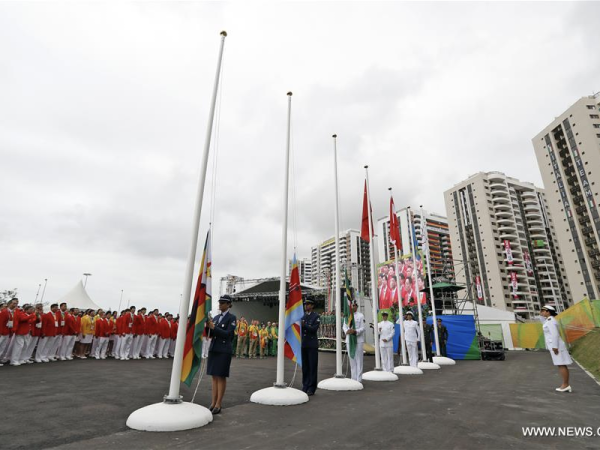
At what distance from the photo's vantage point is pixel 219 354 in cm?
531

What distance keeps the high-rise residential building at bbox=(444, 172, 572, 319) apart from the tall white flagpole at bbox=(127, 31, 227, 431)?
253ft

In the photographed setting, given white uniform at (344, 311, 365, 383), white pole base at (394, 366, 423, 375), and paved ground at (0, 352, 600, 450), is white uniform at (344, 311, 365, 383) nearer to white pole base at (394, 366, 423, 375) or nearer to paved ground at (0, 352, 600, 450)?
paved ground at (0, 352, 600, 450)

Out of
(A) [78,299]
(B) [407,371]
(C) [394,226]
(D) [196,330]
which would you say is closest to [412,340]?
(B) [407,371]

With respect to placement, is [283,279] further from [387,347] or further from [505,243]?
[505,243]

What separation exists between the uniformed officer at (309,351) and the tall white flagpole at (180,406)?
313 centimetres

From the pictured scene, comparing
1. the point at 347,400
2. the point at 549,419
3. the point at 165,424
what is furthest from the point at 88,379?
the point at 549,419

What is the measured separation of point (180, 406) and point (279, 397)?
6.80ft

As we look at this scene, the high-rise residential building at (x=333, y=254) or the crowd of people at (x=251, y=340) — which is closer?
the crowd of people at (x=251, y=340)

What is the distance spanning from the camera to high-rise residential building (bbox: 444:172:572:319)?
73.8 metres

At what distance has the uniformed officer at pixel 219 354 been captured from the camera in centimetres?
521

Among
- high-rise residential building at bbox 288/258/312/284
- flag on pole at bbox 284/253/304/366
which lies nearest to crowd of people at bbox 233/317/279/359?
flag on pole at bbox 284/253/304/366

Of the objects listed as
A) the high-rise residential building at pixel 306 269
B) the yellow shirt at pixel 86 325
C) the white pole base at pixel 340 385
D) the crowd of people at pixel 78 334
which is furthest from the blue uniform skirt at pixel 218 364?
the high-rise residential building at pixel 306 269

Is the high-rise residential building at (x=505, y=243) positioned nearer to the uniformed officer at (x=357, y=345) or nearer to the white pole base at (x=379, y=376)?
the white pole base at (x=379, y=376)

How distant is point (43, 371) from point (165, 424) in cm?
734
